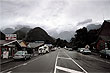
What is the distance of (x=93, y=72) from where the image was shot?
11891mm

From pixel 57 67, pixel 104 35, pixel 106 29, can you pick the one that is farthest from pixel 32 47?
pixel 57 67

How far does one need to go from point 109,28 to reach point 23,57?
3690 cm

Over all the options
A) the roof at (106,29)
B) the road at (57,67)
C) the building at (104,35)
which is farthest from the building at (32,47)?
the road at (57,67)

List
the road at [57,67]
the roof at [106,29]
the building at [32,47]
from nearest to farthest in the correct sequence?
the road at [57,67] < the building at [32,47] < the roof at [106,29]

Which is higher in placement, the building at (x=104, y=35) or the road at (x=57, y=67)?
the building at (x=104, y=35)

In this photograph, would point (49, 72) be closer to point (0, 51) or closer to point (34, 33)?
point (0, 51)

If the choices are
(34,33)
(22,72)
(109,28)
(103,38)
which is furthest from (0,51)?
(34,33)

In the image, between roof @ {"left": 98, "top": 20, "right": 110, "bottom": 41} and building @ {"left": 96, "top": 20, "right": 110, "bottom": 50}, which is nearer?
building @ {"left": 96, "top": 20, "right": 110, "bottom": 50}

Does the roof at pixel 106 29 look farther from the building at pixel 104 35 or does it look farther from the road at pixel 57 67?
the road at pixel 57 67

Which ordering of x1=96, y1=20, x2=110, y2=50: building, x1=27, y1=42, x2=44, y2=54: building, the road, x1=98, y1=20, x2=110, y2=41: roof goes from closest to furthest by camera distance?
the road, x1=27, y1=42, x2=44, y2=54: building, x1=96, y1=20, x2=110, y2=50: building, x1=98, y1=20, x2=110, y2=41: roof

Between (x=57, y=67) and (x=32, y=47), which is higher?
(x=32, y=47)

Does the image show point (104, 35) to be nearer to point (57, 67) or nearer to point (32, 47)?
point (32, 47)

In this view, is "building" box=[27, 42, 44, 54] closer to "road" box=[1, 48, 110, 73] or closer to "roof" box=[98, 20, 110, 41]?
"roof" box=[98, 20, 110, 41]

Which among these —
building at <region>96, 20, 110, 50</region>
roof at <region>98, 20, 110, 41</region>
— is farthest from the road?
roof at <region>98, 20, 110, 41</region>
